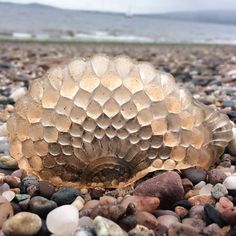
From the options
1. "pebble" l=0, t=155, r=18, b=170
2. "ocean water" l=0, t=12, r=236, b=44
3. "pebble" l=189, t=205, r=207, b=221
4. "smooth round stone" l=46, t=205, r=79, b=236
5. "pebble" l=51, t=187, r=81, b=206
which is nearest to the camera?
"smooth round stone" l=46, t=205, r=79, b=236

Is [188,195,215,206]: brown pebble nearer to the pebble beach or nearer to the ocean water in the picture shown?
the pebble beach

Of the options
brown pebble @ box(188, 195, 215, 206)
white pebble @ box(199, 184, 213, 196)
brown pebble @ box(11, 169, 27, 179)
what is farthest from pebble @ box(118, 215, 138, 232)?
brown pebble @ box(11, 169, 27, 179)

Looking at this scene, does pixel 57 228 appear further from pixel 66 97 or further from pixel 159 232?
pixel 66 97

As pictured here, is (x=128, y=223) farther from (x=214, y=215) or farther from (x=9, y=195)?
(x=9, y=195)

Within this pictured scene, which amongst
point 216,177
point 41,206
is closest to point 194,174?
point 216,177

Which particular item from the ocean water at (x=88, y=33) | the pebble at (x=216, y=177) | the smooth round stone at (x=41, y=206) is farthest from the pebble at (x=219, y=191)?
the ocean water at (x=88, y=33)

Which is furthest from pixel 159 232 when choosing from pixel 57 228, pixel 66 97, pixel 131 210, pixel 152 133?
pixel 66 97
